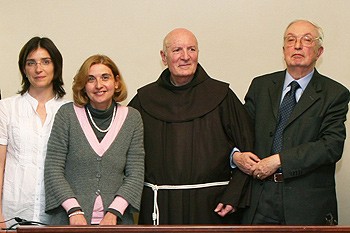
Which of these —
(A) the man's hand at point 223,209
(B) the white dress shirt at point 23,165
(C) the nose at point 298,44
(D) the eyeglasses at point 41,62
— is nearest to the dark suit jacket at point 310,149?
(A) the man's hand at point 223,209

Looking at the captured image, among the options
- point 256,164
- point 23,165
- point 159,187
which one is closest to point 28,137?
point 23,165

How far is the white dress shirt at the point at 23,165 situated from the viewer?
3.43 m

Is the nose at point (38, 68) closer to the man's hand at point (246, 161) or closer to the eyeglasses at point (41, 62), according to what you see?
the eyeglasses at point (41, 62)

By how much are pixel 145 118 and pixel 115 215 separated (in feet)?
2.79

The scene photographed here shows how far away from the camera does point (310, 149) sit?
3.48 meters

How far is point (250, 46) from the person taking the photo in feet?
15.4

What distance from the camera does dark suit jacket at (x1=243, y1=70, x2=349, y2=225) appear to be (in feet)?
11.4

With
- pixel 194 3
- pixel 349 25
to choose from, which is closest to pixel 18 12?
pixel 194 3

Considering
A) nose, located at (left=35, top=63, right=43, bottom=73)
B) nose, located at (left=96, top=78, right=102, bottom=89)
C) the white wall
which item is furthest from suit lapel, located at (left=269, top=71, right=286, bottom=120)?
nose, located at (left=35, top=63, right=43, bottom=73)

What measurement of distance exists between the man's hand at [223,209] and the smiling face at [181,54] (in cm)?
89

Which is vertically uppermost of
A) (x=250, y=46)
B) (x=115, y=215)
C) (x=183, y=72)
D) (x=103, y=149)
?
(x=250, y=46)

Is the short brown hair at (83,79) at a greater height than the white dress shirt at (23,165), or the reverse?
the short brown hair at (83,79)

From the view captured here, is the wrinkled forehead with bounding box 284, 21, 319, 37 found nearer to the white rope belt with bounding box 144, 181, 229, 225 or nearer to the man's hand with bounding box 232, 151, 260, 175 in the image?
the man's hand with bounding box 232, 151, 260, 175

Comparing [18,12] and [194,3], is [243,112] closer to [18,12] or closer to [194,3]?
[194,3]
